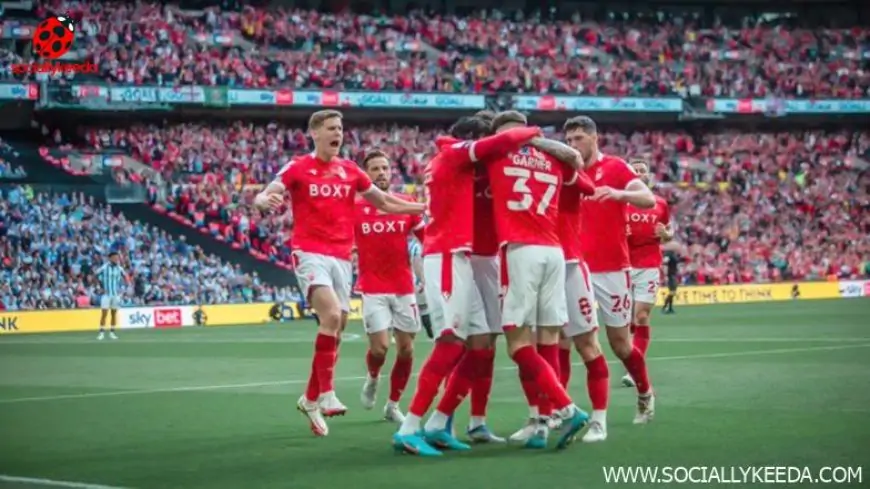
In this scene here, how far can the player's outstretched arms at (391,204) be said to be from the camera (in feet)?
42.3

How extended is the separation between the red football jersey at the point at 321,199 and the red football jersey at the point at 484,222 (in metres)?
2.10

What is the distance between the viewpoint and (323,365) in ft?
41.8

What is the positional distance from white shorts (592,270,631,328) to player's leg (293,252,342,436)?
2508 millimetres

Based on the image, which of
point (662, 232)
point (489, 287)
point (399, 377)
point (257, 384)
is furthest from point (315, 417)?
point (257, 384)

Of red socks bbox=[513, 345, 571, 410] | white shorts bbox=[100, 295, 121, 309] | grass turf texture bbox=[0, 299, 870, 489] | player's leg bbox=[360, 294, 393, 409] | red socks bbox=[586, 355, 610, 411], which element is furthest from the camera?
white shorts bbox=[100, 295, 121, 309]

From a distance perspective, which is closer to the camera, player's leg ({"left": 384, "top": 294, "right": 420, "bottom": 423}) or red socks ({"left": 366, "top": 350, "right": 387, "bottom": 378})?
player's leg ({"left": 384, "top": 294, "right": 420, "bottom": 423})

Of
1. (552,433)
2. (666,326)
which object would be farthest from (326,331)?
(666,326)

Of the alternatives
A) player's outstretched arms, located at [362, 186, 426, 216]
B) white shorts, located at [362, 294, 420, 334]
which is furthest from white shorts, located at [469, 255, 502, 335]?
white shorts, located at [362, 294, 420, 334]

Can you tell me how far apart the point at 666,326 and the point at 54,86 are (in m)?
25.4

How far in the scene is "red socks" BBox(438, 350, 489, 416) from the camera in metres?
11.2

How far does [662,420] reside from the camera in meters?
12.8

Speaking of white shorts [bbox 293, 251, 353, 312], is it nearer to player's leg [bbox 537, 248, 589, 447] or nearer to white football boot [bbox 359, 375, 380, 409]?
white football boot [bbox 359, 375, 380, 409]

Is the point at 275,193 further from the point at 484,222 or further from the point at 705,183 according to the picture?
the point at 705,183

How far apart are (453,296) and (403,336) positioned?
3.76 m
